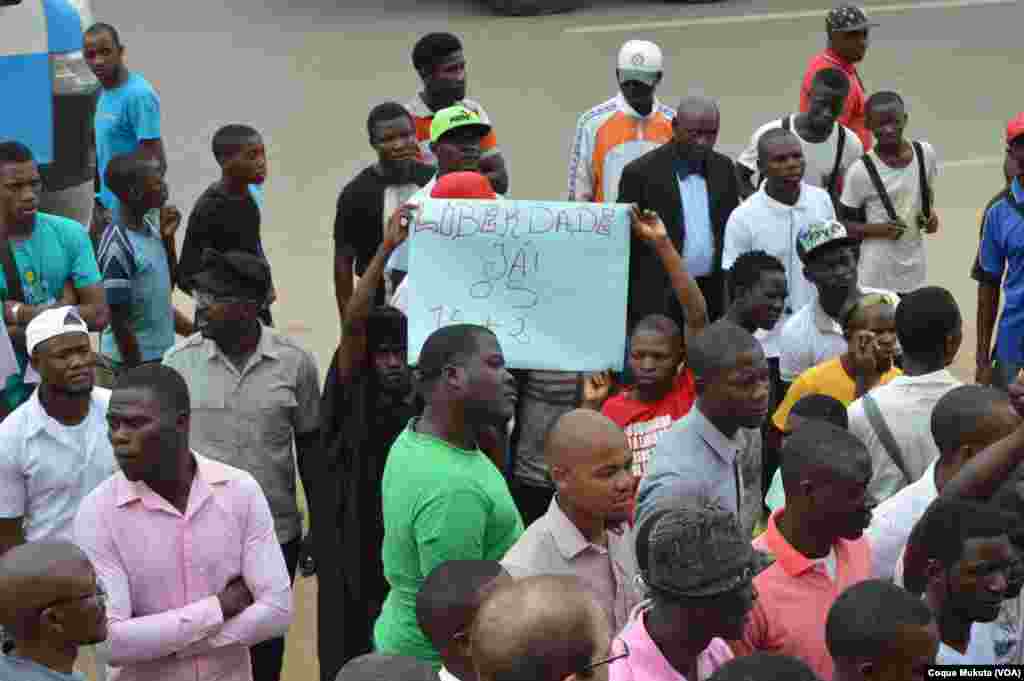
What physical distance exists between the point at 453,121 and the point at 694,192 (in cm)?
119

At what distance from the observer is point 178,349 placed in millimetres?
6551

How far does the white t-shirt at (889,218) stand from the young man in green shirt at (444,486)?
4.06 metres

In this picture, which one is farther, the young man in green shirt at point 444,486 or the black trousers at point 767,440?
the black trousers at point 767,440

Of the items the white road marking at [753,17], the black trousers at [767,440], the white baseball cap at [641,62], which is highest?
the white road marking at [753,17]

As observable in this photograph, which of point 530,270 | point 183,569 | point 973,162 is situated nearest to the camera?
point 183,569

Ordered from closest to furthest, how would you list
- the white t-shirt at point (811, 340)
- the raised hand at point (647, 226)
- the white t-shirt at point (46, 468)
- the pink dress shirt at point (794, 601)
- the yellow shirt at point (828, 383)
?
the pink dress shirt at point (794, 601) → the white t-shirt at point (46, 468) → the yellow shirt at point (828, 383) → the raised hand at point (647, 226) → the white t-shirt at point (811, 340)

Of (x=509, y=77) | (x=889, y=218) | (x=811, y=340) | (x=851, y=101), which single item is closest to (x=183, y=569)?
(x=811, y=340)

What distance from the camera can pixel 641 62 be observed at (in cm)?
916

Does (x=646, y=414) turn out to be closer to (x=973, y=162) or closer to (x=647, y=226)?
(x=647, y=226)

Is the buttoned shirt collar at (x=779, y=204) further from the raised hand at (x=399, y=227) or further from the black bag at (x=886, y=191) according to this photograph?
the raised hand at (x=399, y=227)

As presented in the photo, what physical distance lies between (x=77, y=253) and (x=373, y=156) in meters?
5.88

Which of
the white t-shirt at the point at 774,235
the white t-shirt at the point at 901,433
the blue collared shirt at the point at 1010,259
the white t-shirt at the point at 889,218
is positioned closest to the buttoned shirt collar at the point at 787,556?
the white t-shirt at the point at 901,433

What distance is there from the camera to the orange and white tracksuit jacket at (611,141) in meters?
9.18

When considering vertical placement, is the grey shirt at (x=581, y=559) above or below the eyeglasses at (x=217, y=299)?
below
